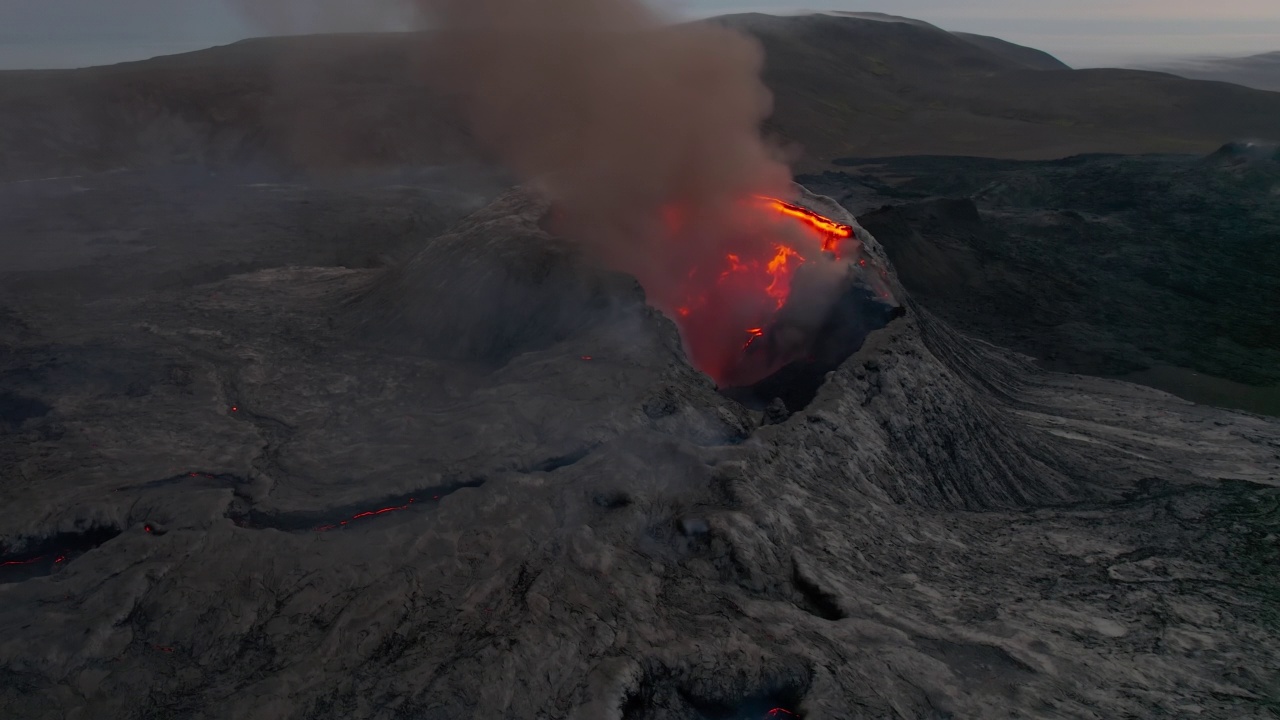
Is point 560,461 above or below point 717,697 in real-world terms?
above

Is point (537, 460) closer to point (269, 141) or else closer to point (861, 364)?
point (861, 364)

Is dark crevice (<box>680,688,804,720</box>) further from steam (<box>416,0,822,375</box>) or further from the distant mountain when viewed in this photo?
the distant mountain

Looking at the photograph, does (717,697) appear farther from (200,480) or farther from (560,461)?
(200,480)

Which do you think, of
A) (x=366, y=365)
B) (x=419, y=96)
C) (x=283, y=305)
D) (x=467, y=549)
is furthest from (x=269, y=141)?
(x=467, y=549)

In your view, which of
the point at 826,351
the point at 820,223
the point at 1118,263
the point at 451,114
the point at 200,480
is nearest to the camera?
the point at 200,480

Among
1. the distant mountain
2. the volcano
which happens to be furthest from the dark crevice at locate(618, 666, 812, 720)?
the distant mountain

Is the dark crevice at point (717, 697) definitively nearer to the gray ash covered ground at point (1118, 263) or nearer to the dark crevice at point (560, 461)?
the dark crevice at point (560, 461)

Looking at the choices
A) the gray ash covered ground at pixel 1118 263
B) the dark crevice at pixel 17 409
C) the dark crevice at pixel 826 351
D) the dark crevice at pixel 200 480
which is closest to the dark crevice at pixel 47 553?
the dark crevice at pixel 200 480

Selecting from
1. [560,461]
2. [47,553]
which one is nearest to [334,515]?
[560,461]
